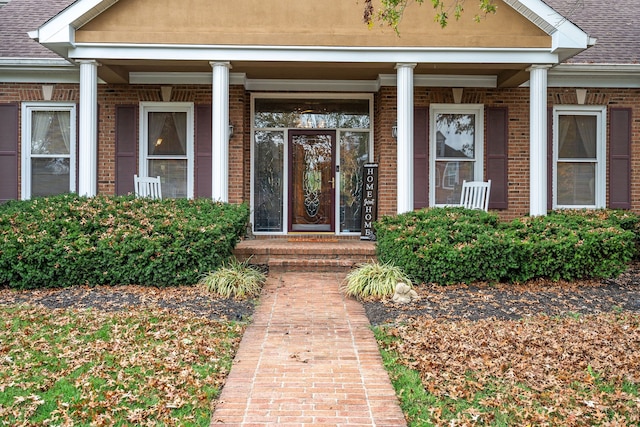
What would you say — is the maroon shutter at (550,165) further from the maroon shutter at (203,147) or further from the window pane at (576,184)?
the maroon shutter at (203,147)

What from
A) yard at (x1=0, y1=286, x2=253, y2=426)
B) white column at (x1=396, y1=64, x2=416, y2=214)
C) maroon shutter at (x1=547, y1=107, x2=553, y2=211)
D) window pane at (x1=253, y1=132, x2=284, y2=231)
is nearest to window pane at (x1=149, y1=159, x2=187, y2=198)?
window pane at (x1=253, y1=132, x2=284, y2=231)

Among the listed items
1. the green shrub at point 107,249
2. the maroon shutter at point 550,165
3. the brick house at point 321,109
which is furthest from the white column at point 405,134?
the maroon shutter at point 550,165

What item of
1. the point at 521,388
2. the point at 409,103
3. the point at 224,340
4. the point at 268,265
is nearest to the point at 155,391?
the point at 224,340

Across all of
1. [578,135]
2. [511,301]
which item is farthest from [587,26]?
[511,301]

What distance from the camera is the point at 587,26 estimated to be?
1056 cm

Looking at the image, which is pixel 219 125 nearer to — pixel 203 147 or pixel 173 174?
pixel 203 147

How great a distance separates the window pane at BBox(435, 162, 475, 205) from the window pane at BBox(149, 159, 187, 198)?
4673 millimetres

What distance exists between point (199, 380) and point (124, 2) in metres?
6.29

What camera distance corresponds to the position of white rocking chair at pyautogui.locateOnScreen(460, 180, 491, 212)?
9281 millimetres

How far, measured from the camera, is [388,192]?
9.55 metres

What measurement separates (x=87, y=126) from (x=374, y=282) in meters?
4.93

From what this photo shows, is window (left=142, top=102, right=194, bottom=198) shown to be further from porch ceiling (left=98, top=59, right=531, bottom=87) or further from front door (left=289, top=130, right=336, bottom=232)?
front door (left=289, top=130, right=336, bottom=232)

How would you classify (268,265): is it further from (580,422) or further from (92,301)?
(580,422)

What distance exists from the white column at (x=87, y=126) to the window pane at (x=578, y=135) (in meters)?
8.12
